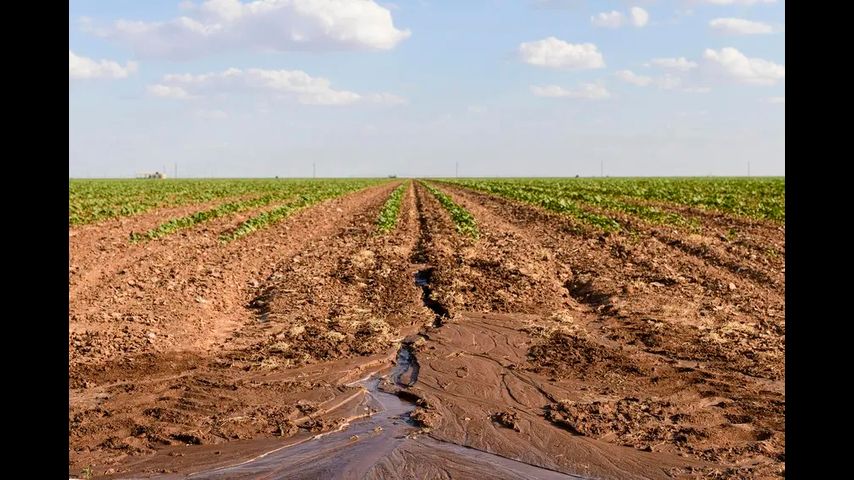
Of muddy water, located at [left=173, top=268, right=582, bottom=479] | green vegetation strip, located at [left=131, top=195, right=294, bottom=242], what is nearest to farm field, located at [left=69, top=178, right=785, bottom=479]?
muddy water, located at [left=173, top=268, right=582, bottom=479]

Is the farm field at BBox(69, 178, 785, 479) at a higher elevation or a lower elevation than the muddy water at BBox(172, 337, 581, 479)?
higher

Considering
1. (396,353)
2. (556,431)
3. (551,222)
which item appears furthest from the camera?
(551,222)

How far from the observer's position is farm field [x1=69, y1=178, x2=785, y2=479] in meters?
5.66

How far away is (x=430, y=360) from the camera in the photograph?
8.47m

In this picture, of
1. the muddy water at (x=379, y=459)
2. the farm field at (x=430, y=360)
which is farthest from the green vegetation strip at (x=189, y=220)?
the muddy water at (x=379, y=459)

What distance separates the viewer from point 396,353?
29.0 ft

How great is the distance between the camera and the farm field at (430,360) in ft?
18.6

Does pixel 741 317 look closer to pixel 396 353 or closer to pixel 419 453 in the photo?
pixel 396 353

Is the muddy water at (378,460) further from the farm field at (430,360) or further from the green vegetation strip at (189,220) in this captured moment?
the green vegetation strip at (189,220)

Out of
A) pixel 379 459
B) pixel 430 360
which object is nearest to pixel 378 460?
pixel 379 459

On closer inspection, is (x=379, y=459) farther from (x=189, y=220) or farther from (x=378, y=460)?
(x=189, y=220)

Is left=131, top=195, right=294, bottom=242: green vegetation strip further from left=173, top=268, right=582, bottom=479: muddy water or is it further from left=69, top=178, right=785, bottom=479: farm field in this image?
left=173, top=268, right=582, bottom=479: muddy water
